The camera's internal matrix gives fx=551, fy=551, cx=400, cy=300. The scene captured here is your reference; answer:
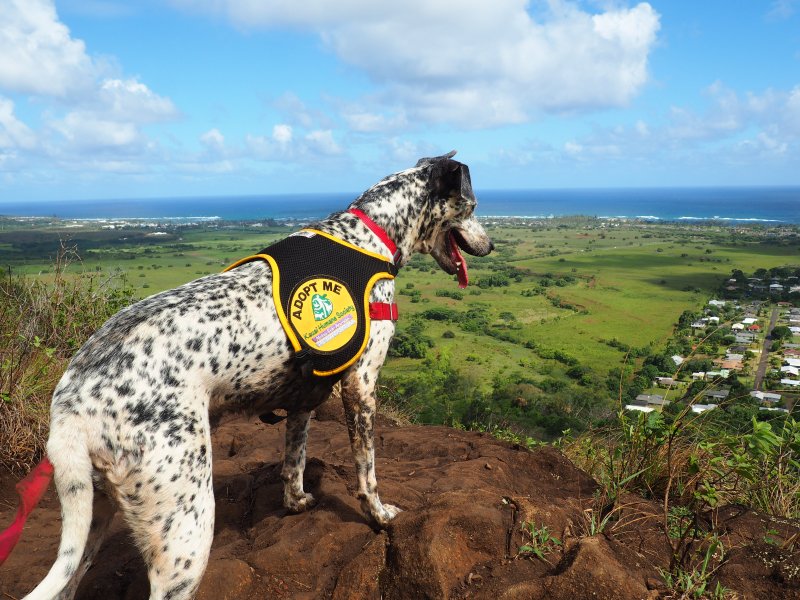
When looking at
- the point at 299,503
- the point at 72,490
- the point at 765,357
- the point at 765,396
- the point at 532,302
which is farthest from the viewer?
the point at 532,302

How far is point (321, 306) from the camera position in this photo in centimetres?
353

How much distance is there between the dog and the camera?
2.66 metres

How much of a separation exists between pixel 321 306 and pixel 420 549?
63.9 inches

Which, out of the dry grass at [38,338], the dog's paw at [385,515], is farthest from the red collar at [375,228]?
the dry grass at [38,338]

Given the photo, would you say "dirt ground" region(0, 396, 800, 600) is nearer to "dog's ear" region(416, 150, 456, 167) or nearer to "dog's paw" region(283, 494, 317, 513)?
"dog's paw" region(283, 494, 317, 513)

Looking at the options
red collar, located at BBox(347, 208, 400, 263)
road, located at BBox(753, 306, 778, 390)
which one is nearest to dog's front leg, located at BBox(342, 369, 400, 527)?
red collar, located at BBox(347, 208, 400, 263)

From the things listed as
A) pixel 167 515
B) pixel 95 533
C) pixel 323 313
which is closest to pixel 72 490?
pixel 167 515

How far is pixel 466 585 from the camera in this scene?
10.5 feet

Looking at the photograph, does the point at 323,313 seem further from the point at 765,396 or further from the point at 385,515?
the point at 765,396

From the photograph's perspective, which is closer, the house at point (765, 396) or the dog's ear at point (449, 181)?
the dog's ear at point (449, 181)

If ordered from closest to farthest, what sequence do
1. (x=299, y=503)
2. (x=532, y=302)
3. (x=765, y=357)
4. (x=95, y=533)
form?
(x=95, y=533)
(x=299, y=503)
(x=765, y=357)
(x=532, y=302)

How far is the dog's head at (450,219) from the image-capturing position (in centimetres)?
433

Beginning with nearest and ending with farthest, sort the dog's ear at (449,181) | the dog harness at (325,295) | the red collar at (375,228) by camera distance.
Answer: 1. the dog harness at (325,295)
2. the red collar at (375,228)
3. the dog's ear at (449,181)

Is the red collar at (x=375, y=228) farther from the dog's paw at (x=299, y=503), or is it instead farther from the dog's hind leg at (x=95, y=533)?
the dog's hind leg at (x=95, y=533)
